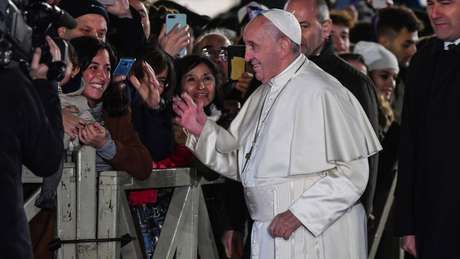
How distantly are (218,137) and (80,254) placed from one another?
1.01m

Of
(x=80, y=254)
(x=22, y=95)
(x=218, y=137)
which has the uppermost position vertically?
(x=22, y=95)

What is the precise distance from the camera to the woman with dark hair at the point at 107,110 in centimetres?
830

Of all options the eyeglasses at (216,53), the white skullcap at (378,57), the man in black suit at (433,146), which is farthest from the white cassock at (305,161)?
the white skullcap at (378,57)

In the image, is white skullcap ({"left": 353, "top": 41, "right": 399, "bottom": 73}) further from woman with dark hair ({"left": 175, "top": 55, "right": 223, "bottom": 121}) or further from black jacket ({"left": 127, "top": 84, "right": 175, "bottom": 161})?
black jacket ({"left": 127, "top": 84, "right": 175, "bottom": 161})

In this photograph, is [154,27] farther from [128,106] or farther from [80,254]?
[80,254]

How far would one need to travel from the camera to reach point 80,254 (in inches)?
322

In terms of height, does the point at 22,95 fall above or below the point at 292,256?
above

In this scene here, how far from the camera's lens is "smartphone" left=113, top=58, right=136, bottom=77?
8.49 metres

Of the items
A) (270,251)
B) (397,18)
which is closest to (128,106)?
(270,251)

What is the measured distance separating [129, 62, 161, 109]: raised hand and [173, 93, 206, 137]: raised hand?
0.56 metres

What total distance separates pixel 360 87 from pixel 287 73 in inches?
50.1

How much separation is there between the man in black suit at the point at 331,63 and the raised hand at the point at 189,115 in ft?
5.04

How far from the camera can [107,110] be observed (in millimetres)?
8508

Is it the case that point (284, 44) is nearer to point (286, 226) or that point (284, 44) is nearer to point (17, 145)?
point (286, 226)
